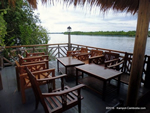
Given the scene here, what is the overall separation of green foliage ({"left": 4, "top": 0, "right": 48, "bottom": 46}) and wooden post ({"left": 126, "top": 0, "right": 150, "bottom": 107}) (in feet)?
16.1

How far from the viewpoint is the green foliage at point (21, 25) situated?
16.2 ft

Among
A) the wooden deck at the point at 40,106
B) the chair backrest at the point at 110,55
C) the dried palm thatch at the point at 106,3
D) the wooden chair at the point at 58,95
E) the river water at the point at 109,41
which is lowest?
the wooden deck at the point at 40,106

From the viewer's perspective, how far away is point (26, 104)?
2072 millimetres

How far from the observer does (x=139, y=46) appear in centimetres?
137

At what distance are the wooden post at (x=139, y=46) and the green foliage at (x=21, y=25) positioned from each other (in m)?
4.89

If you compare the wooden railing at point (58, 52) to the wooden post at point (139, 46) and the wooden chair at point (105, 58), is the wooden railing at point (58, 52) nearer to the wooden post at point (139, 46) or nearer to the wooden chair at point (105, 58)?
the wooden chair at point (105, 58)

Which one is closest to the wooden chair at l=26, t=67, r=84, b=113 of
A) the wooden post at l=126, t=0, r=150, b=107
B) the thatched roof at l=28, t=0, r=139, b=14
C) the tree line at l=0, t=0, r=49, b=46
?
the wooden post at l=126, t=0, r=150, b=107

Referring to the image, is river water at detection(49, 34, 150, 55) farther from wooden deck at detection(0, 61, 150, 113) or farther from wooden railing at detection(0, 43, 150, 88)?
wooden deck at detection(0, 61, 150, 113)

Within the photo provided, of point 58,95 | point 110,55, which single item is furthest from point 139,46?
point 110,55

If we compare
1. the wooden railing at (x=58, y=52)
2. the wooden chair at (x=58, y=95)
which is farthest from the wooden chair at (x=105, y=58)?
the wooden chair at (x=58, y=95)

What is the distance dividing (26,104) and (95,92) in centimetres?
156

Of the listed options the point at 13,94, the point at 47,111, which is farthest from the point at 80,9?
the point at 13,94

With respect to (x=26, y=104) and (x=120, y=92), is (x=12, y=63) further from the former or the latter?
(x=120, y=92)

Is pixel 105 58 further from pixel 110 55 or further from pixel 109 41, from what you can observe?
pixel 109 41
